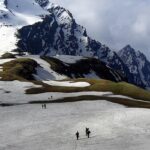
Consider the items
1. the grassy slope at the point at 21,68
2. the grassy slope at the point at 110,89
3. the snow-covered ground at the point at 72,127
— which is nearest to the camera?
the snow-covered ground at the point at 72,127

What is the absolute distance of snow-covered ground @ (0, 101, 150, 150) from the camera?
73500mm

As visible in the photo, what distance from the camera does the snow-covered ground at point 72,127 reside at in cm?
7350

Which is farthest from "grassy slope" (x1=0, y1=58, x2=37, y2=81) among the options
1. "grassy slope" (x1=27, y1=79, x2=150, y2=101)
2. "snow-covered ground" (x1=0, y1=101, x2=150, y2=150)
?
"snow-covered ground" (x1=0, y1=101, x2=150, y2=150)

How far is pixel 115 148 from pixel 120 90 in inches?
2564

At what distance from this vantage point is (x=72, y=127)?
279 ft

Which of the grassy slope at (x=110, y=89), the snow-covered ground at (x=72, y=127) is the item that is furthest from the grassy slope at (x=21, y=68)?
the snow-covered ground at (x=72, y=127)

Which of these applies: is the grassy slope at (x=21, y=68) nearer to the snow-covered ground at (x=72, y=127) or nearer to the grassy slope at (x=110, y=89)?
the grassy slope at (x=110, y=89)

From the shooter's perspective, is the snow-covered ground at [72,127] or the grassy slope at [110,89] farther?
the grassy slope at [110,89]

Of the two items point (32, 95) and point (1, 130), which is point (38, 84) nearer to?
point (32, 95)

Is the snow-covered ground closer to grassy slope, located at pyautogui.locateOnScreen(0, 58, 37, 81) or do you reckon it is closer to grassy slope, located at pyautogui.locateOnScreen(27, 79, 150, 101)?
grassy slope, located at pyautogui.locateOnScreen(27, 79, 150, 101)

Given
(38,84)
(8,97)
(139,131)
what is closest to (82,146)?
(139,131)

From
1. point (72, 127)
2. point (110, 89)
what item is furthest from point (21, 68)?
point (72, 127)

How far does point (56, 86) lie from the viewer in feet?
476

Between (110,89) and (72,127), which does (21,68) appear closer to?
(110,89)
